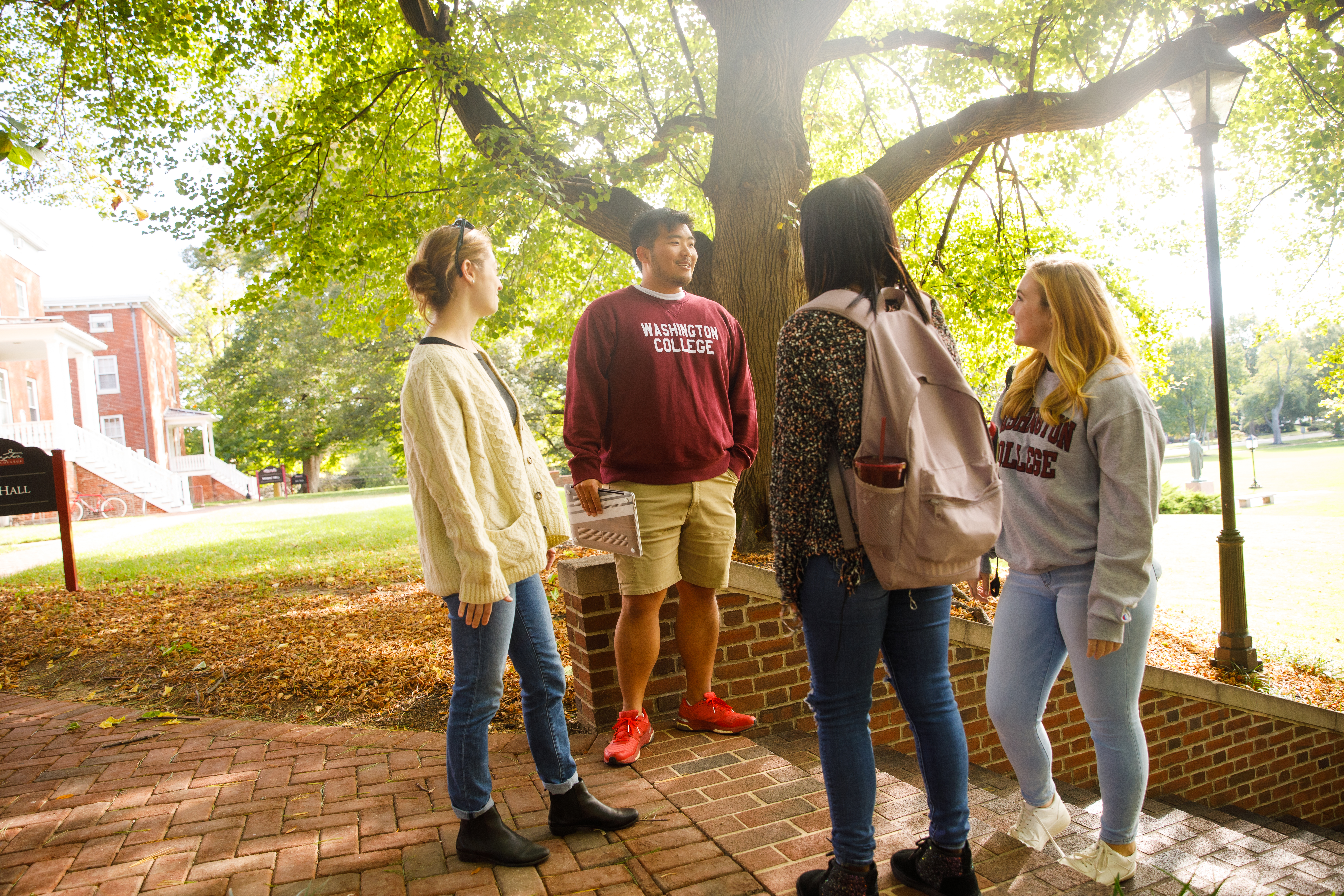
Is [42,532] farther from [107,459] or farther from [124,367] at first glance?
[124,367]

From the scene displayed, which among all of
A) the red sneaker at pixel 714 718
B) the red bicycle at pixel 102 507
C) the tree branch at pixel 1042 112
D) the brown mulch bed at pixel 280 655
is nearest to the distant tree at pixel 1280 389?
the tree branch at pixel 1042 112

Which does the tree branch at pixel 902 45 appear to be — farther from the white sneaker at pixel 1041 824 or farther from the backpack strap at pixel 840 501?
the white sneaker at pixel 1041 824

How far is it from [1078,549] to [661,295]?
6.22 feet

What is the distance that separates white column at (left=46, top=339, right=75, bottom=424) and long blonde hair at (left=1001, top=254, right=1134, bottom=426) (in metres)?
25.8

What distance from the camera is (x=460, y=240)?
2.48 metres

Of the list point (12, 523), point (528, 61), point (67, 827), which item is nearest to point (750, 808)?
point (67, 827)

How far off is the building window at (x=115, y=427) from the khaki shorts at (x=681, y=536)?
36.3 metres

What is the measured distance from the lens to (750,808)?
282cm

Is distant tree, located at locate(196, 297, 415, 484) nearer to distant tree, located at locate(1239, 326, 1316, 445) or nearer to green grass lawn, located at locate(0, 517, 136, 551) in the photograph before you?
green grass lawn, located at locate(0, 517, 136, 551)

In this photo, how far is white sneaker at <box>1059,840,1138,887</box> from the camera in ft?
7.64

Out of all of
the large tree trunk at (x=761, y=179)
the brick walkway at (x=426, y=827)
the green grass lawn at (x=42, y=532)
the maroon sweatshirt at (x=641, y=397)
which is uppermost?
the large tree trunk at (x=761, y=179)

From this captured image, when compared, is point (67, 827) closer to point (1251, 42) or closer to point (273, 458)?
point (1251, 42)

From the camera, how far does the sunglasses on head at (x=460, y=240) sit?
2453 millimetres

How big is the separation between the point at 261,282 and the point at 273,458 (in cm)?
3602
